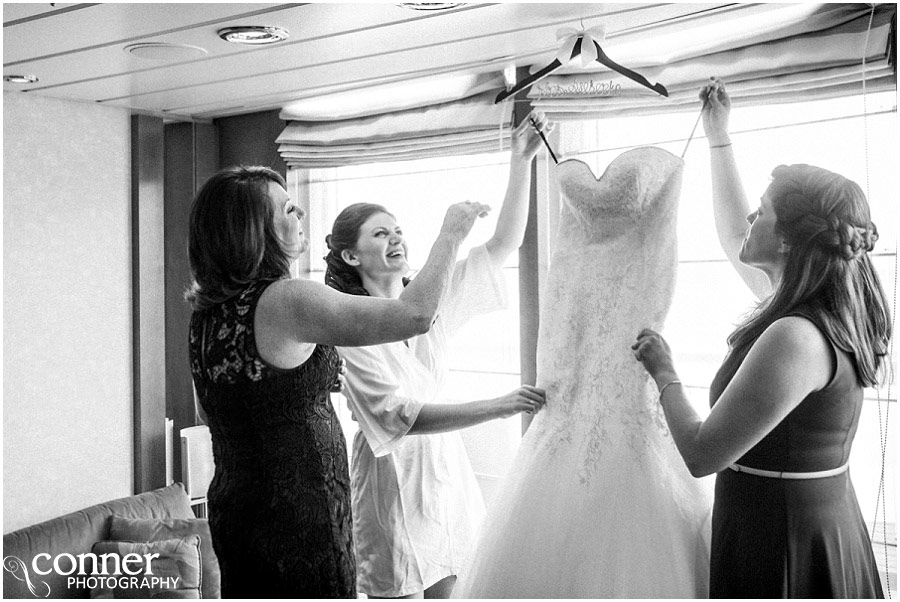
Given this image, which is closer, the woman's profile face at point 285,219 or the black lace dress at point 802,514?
the black lace dress at point 802,514

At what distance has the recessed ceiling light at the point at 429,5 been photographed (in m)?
2.01

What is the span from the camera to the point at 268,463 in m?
1.62

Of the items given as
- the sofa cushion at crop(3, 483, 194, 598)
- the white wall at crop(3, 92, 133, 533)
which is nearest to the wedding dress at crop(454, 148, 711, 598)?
the sofa cushion at crop(3, 483, 194, 598)

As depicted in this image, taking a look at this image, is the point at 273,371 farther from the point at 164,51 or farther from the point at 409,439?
the point at 164,51

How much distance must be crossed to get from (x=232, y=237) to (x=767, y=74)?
1.33m

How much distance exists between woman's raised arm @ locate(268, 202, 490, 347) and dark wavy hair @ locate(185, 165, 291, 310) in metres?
0.07

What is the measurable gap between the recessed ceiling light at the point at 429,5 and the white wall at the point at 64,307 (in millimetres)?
1808

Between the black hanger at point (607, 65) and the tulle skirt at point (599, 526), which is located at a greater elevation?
the black hanger at point (607, 65)

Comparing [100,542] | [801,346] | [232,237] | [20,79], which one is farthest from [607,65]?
[100,542]

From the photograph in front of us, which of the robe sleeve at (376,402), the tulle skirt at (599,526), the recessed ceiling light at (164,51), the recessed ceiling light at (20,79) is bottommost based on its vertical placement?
the tulle skirt at (599,526)

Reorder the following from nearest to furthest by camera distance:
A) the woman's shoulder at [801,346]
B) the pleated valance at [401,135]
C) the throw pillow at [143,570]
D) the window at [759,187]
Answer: the woman's shoulder at [801,346]
the window at [759,187]
the pleated valance at [401,135]
the throw pillow at [143,570]

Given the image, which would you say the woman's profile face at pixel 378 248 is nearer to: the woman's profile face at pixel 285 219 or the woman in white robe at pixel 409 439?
the woman in white robe at pixel 409 439

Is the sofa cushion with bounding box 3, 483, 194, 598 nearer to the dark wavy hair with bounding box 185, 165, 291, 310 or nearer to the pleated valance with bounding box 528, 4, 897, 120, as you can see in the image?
the dark wavy hair with bounding box 185, 165, 291, 310

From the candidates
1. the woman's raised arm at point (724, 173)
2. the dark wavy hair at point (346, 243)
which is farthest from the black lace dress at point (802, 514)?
the dark wavy hair at point (346, 243)
